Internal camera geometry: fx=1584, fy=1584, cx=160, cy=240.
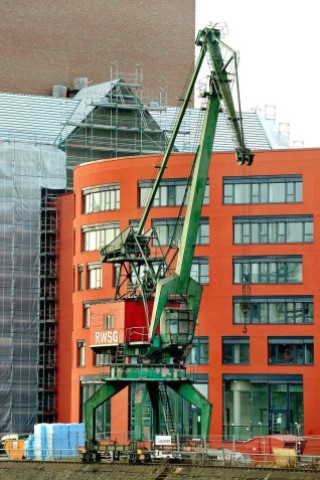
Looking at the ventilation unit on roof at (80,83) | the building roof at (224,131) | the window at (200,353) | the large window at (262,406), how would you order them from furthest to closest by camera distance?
the ventilation unit on roof at (80,83) < the building roof at (224,131) < the window at (200,353) < the large window at (262,406)

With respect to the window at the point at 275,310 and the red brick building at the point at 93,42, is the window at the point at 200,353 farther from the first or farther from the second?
the red brick building at the point at 93,42

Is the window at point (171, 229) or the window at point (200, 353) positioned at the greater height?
the window at point (171, 229)

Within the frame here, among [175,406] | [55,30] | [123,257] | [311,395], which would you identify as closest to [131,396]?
[175,406]

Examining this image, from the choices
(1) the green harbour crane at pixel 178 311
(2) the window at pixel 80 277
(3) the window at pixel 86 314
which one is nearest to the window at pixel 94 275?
(2) the window at pixel 80 277

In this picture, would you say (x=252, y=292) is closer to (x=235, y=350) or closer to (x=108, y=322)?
(x=235, y=350)

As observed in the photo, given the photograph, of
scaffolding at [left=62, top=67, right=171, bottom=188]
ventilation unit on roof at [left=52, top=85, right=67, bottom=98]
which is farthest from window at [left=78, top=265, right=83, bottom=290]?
ventilation unit on roof at [left=52, top=85, right=67, bottom=98]

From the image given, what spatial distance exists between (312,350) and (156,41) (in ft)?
187

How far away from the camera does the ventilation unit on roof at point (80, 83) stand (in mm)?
147188

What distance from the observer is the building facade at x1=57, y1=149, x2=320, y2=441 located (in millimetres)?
105625

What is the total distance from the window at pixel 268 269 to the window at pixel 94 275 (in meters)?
11.3

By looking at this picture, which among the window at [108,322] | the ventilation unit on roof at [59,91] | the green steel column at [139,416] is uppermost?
the ventilation unit on roof at [59,91]

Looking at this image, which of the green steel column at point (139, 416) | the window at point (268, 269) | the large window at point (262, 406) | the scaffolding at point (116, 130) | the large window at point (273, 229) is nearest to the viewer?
the green steel column at point (139, 416)

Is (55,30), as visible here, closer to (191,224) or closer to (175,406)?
(175,406)

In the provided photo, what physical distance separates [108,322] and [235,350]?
21837 millimetres
